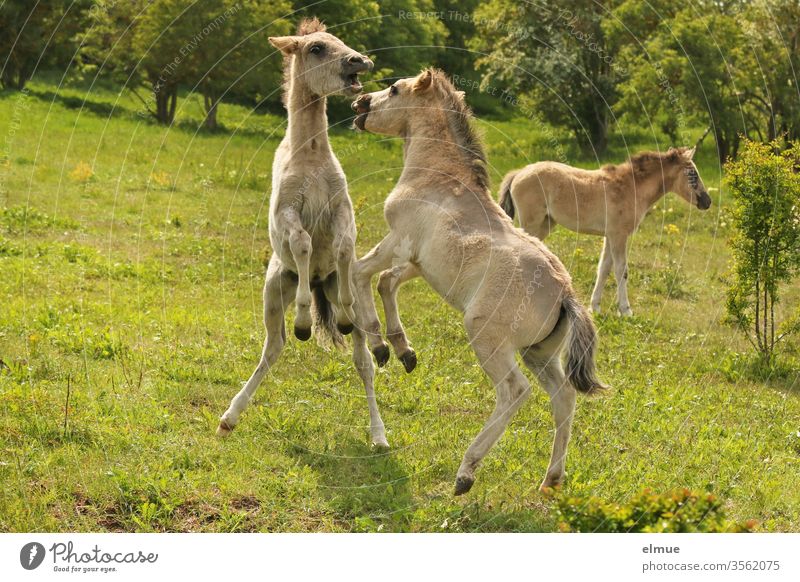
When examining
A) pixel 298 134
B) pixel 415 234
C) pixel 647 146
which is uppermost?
pixel 298 134

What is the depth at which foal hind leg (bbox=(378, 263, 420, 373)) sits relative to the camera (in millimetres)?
9867

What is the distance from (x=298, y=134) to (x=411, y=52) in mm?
18868

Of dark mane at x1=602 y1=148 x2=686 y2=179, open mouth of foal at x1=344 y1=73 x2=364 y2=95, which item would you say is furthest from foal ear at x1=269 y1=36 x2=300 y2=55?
dark mane at x1=602 y1=148 x2=686 y2=179

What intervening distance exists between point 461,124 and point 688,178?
10809mm

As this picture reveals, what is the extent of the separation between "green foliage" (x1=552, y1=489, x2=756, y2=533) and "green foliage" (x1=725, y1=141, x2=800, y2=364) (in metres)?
7.82

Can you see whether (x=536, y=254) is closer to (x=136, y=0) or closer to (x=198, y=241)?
(x=198, y=241)

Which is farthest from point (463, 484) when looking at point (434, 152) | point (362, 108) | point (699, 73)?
point (699, 73)

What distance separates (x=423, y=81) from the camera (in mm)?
10305

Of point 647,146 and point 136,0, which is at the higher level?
point 136,0

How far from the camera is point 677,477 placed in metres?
10.1

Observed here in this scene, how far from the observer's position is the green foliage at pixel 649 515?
7.71m

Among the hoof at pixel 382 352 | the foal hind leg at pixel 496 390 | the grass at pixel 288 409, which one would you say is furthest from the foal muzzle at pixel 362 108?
the foal hind leg at pixel 496 390
